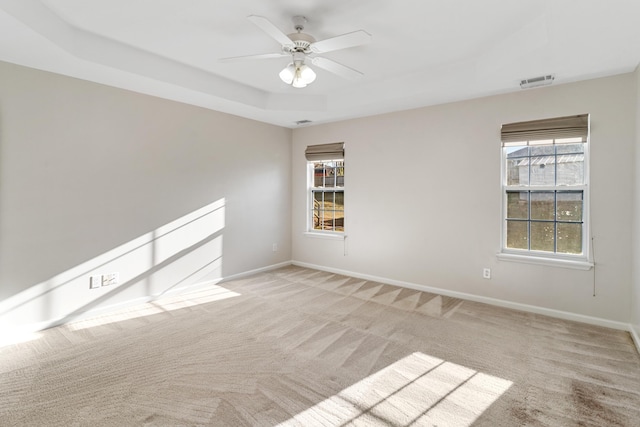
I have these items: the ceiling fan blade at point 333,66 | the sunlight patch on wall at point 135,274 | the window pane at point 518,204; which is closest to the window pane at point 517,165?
the window pane at point 518,204

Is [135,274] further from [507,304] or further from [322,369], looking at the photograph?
[507,304]

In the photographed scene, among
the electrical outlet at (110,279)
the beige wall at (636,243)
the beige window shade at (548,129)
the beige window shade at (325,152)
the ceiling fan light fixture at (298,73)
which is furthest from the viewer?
the beige window shade at (325,152)

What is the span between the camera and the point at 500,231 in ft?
11.9

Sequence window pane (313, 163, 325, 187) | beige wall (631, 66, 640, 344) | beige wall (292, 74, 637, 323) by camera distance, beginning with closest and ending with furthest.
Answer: beige wall (631, 66, 640, 344) < beige wall (292, 74, 637, 323) < window pane (313, 163, 325, 187)

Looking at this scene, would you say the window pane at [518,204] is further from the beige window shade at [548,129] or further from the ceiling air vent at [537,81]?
the ceiling air vent at [537,81]

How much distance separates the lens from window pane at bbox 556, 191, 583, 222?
3270mm

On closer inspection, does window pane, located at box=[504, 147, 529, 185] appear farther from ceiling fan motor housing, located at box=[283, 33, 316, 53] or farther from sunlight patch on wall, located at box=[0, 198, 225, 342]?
sunlight patch on wall, located at box=[0, 198, 225, 342]

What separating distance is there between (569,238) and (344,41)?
3.14 m

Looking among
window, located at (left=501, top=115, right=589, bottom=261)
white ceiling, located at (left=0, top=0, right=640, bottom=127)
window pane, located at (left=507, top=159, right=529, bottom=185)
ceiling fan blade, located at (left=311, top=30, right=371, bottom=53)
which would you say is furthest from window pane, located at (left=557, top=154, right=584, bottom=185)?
ceiling fan blade, located at (left=311, top=30, right=371, bottom=53)

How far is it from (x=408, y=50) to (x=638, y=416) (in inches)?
128

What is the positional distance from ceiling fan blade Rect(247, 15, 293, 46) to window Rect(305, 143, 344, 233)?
8.82 ft

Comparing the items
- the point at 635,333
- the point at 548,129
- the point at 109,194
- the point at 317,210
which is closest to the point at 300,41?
the point at 109,194

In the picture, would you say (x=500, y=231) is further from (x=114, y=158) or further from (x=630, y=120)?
(x=114, y=158)

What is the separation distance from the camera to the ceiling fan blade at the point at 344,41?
6.86ft
